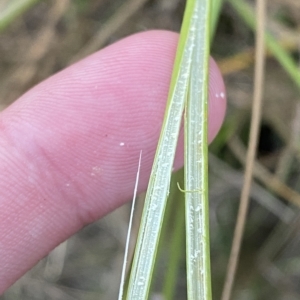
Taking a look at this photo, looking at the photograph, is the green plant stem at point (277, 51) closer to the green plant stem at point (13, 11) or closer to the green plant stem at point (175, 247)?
the green plant stem at point (175, 247)

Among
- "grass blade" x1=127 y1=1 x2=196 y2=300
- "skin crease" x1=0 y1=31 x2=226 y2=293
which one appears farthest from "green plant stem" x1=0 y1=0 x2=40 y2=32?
"grass blade" x1=127 y1=1 x2=196 y2=300

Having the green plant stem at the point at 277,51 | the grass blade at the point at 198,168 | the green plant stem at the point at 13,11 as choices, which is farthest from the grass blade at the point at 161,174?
the green plant stem at the point at 13,11

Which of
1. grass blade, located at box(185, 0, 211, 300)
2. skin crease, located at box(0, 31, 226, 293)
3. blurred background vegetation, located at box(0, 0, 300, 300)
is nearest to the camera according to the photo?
grass blade, located at box(185, 0, 211, 300)

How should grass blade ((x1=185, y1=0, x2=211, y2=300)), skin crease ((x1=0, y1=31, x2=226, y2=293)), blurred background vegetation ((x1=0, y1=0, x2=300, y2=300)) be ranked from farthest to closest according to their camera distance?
blurred background vegetation ((x1=0, y1=0, x2=300, y2=300))
skin crease ((x1=0, y1=31, x2=226, y2=293))
grass blade ((x1=185, y1=0, x2=211, y2=300))

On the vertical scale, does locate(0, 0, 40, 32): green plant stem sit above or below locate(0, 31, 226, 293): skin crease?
above

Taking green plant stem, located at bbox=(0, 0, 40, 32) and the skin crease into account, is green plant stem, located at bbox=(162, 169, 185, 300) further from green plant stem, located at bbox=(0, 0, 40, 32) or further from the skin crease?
green plant stem, located at bbox=(0, 0, 40, 32)

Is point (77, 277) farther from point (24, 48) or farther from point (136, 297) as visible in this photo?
point (136, 297)
